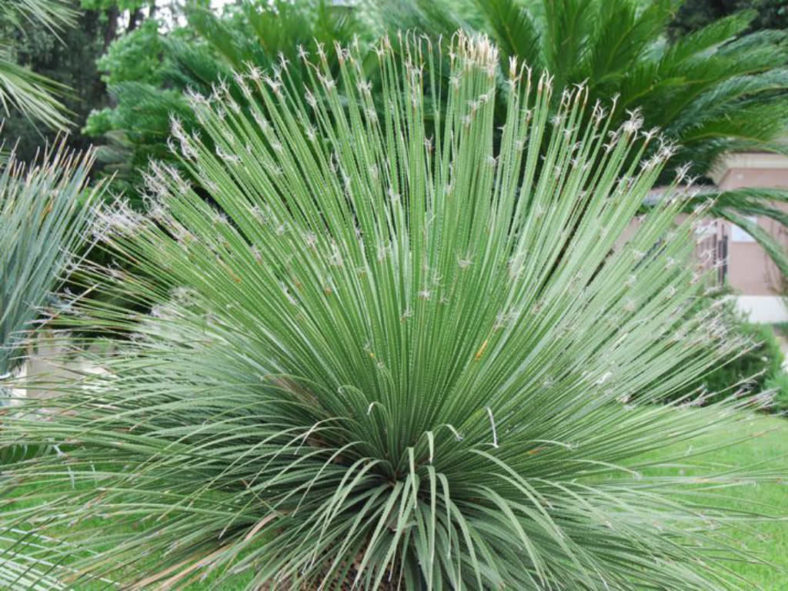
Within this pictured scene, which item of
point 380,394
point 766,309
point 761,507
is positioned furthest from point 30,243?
→ point 766,309

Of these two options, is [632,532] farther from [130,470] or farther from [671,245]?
[130,470]

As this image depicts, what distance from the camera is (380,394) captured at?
98.5 inches

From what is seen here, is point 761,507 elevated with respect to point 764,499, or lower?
elevated

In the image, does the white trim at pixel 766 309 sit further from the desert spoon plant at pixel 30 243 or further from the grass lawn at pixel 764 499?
the desert spoon plant at pixel 30 243

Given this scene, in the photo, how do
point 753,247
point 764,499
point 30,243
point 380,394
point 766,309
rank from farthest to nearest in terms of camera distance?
1. point 753,247
2. point 766,309
3. point 764,499
4. point 30,243
5. point 380,394

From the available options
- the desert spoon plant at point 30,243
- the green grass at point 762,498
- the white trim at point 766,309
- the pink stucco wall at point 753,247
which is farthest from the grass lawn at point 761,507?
the pink stucco wall at point 753,247

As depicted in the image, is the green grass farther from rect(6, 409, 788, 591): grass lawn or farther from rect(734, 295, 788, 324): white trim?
rect(734, 295, 788, 324): white trim

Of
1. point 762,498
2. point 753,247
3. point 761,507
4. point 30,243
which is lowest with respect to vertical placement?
point 753,247

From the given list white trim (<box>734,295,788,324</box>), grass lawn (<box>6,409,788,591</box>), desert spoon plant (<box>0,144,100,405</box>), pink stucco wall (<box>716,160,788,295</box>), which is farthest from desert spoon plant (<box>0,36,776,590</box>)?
pink stucco wall (<box>716,160,788,295</box>)

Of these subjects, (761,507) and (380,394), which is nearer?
(380,394)

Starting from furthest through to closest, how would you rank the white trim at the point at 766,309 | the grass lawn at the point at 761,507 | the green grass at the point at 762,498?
1. the white trim at the point at 766,309
2. the grass lawn at the point at 761,507
3. the green grass at the point at 762,498

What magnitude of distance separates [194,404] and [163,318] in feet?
1.87

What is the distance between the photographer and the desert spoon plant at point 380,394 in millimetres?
2385

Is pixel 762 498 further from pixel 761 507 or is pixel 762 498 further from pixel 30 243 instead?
pixel 30 243
